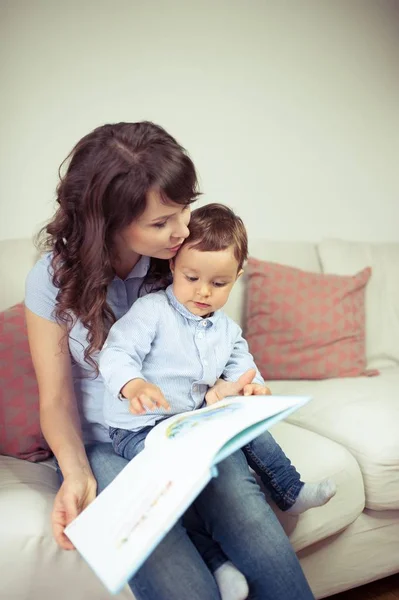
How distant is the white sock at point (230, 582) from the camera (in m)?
1.11

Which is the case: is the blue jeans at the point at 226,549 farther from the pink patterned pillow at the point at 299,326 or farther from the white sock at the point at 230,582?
the pink patterned pillow at the point at 299,326

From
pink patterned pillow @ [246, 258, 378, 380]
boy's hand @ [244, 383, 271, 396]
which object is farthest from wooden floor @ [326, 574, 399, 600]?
boy's hand @ [244, 383, 271, 396]

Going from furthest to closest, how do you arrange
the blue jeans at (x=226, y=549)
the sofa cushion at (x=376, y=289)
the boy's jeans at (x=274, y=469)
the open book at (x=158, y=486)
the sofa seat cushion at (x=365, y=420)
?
1. the sofa cushion at (x=376, y=289)
2. the sofa seat cushion at (x=365, y=420)
3. the boy's jeans at (x=274, y=469)
4. the blue jeans at (x=226, y=549)
5. the open book at (x=158, y=486)

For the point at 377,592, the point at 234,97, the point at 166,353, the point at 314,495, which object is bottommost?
the point at 377,592

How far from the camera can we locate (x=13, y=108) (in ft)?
6.93

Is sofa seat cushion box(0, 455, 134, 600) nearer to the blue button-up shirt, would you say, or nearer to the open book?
the open book

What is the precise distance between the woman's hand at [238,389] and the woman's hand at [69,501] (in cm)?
30

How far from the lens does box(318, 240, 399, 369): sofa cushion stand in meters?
2.42

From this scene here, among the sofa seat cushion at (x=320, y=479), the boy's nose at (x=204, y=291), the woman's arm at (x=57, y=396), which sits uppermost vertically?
the boy's nose at (x=204, y=291)

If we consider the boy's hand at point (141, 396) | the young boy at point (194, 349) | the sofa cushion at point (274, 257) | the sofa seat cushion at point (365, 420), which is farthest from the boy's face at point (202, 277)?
the sofa cushion at point (274, 257)

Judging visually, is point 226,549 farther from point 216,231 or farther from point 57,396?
→ point 216,231

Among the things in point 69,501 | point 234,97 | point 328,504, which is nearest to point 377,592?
point 328,504

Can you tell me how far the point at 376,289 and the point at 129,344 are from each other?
1.44m

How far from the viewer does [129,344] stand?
130cm
